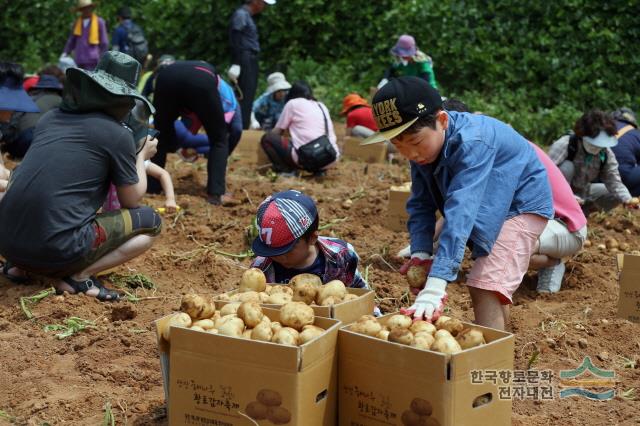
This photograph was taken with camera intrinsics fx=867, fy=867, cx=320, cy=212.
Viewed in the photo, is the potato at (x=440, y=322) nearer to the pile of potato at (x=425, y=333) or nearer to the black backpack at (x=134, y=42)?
the pile of potato at (x=425, y=333)

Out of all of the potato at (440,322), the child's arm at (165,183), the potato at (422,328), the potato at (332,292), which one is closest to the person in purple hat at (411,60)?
the child's arm at (165,183)

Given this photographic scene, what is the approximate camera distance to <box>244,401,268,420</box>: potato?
2881 millimetres

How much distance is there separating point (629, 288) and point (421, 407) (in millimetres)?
2652

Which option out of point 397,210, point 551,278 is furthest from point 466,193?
point 397,210

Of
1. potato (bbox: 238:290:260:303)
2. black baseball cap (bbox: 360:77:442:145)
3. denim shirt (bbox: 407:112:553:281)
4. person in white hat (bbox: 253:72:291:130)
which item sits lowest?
person in white hat (bbox: 253:72:291:130)

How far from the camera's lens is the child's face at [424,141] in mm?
3645

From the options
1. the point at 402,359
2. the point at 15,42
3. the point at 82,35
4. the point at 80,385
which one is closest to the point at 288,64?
the point at 82,35

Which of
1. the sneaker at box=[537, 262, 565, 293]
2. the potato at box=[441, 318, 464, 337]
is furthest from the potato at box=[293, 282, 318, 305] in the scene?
the sneaker at box=[537, 262, 565, 293]

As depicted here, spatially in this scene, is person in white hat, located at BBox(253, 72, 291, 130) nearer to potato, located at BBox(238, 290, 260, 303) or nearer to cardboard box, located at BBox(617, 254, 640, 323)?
cardboard box, located at BBox(617, 254, 640, 323)

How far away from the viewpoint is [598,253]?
6855mm

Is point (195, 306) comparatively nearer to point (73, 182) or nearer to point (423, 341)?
point (423, 341)

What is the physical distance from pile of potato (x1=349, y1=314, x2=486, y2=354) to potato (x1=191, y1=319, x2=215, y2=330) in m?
0.51

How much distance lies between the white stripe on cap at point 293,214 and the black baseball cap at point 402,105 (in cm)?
58

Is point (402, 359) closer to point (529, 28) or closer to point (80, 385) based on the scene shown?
point (80, 385)
